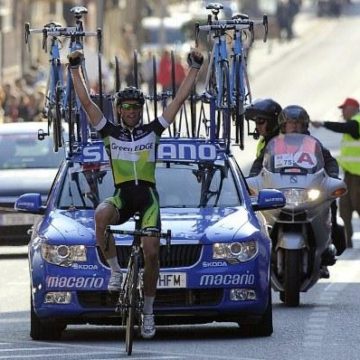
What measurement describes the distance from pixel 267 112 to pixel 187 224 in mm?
3952

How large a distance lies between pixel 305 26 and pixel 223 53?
8489 cm

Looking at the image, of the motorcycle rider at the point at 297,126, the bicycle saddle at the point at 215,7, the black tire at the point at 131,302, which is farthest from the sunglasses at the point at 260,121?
the black tire at the point at 131,302

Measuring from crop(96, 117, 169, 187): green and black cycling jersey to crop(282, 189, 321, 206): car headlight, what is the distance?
10.7ft

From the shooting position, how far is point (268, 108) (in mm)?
19062

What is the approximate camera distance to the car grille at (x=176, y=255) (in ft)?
49.2

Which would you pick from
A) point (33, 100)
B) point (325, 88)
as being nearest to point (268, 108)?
point (33, 100)

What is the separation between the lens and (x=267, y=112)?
1908cm

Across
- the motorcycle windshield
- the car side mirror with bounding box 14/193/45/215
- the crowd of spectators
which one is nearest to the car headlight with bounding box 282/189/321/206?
the motorcycle windshield

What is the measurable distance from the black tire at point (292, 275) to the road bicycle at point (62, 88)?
1.83m

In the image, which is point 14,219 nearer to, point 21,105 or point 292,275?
point 292,275

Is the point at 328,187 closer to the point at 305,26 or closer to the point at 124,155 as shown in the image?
the point at 124,155

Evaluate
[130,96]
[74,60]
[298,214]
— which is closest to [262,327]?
[130,96]

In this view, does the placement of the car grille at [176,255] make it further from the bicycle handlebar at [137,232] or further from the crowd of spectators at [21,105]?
the crowd of spectators at [21,105]

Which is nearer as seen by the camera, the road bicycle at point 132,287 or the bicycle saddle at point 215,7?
the road bicycle at point 132,287
